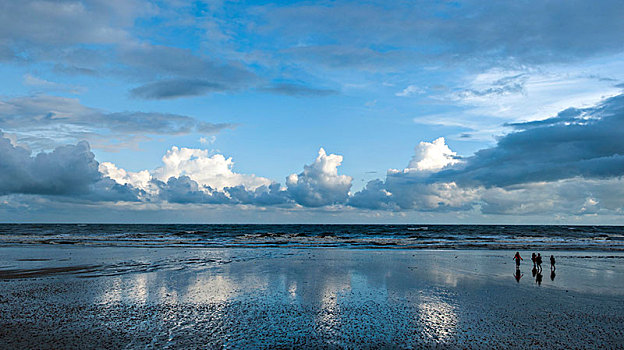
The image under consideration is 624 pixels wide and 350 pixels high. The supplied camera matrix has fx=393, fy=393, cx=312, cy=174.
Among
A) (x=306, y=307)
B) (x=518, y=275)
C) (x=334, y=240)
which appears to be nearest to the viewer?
(x=306, y=307)

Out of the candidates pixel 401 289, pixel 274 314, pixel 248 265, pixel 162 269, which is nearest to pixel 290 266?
pixel 248 265

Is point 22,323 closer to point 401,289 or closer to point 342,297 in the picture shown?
point 342,297

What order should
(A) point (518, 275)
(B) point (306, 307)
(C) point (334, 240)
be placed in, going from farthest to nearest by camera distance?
(C) point (334, 240) → (A) point (518, 275) → (B) point (306, 307)

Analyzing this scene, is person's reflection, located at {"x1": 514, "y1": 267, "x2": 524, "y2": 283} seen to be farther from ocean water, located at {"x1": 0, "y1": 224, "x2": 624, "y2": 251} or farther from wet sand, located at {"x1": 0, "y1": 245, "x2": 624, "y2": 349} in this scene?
ocean water, located at {"x1": 0, "y1": 224, "x2": 624, "y2": 251}

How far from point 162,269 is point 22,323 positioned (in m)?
14.4

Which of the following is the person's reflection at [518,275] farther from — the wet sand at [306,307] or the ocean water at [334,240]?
the ocean water at [334,240]

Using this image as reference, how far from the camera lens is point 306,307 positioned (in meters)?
17.1

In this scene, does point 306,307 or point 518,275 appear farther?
point 518,275

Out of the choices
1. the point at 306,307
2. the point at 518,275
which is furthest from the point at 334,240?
the point at 306,307

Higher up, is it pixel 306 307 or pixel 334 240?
pixel 306 307

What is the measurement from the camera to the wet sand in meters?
12.9

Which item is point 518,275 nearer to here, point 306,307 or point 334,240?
point 306,307

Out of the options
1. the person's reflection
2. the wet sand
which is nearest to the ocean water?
the person's reflection

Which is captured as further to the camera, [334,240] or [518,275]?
[334,240]
